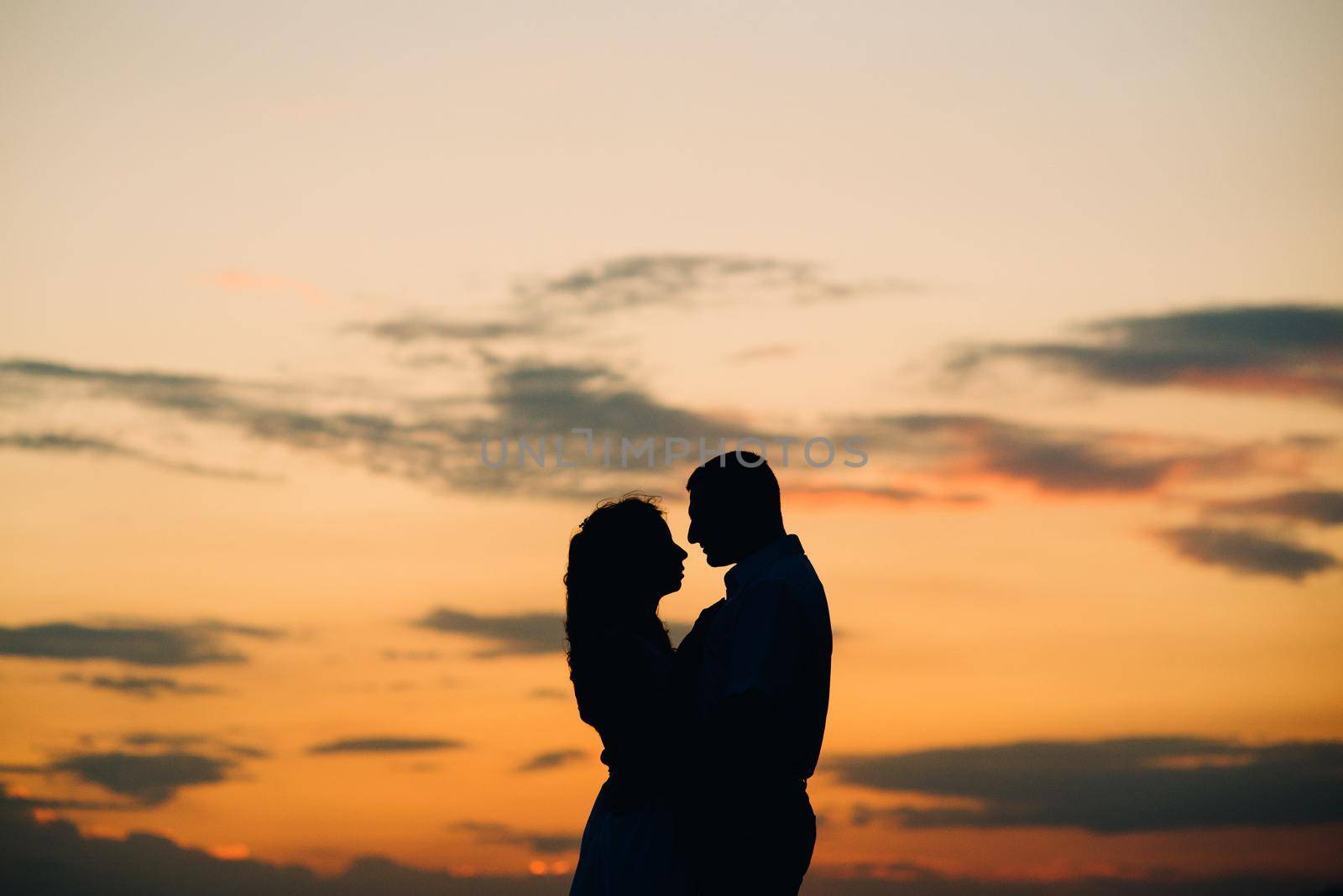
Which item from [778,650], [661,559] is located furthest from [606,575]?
[778,650]

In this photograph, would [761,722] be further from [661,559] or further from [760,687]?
[661,559]

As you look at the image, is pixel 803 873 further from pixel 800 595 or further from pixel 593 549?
pixel 593 549

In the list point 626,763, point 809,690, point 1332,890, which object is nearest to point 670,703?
point 626,763

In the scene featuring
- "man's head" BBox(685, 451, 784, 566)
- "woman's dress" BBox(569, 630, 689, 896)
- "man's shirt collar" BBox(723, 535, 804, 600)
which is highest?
"man's head" BBox(685, 451, 784, 566)

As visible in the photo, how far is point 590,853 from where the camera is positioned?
23.7 ft

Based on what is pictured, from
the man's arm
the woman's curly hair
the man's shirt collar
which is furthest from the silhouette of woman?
the man's arm

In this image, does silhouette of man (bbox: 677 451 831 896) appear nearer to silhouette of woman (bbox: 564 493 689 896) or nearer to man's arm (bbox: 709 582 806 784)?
man's arm (bbox: 709 582 806 784)

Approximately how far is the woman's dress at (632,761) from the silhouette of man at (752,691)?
0.24 metres

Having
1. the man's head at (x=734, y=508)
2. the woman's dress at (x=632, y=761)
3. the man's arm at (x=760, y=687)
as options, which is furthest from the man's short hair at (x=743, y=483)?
the woman's dress at (x=632, y=761)

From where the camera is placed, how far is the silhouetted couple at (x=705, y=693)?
19.6 feet

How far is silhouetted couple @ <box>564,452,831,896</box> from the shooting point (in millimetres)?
5980

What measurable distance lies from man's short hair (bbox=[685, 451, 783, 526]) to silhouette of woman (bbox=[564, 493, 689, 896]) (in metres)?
0.56

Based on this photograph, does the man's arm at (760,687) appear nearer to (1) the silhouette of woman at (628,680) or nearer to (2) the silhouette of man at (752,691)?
(2) the silhouette of man at (752,691)

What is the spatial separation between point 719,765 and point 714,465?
1375 millimetres
